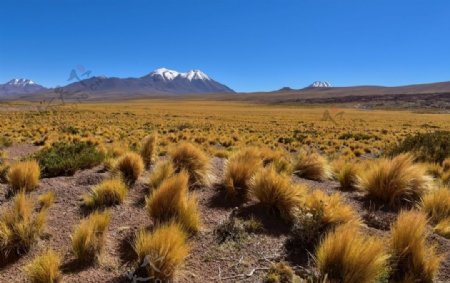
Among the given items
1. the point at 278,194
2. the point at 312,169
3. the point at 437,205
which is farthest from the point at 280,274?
the point at 312,169

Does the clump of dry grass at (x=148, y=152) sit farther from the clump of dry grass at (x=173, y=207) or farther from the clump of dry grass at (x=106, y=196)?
the clump of dry grass at (x=173, y=207)

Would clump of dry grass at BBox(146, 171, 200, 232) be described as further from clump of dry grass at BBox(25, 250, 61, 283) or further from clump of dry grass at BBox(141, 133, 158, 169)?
clump of dry grass at BBox(141, 133, 158, 169)

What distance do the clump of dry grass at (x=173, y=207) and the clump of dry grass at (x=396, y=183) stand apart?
342 centimetres

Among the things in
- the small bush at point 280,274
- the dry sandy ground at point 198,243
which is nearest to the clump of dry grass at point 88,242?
the dry sandy ground at point 198,243

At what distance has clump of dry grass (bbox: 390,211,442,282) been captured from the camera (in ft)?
13.0

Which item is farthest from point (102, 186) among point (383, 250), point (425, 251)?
point (425, 251)

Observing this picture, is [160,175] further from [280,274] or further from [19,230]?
[280,274]

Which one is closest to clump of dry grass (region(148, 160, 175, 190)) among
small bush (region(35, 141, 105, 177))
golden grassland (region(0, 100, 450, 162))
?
small bush (region(35, 141, 105, 177))

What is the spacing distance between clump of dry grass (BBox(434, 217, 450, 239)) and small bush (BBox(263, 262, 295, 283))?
99.7 inches

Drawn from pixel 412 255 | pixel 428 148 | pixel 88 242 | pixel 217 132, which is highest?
pixel 88 242

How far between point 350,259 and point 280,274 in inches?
30.3

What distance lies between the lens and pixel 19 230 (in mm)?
4457

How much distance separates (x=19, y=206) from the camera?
A: 4.97 metres

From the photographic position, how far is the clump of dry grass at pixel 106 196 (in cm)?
599
